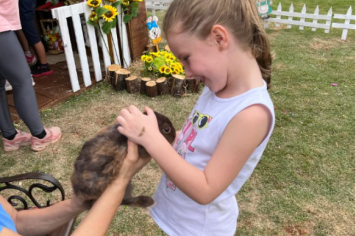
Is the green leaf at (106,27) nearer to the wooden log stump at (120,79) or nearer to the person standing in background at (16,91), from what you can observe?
the wooden log stump at (120,79)

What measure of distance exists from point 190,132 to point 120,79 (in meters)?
3.67

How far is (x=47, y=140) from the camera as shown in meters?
3.78

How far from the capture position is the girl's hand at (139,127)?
1.23 m

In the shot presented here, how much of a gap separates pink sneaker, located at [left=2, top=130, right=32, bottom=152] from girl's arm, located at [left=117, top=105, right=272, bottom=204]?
118 inches

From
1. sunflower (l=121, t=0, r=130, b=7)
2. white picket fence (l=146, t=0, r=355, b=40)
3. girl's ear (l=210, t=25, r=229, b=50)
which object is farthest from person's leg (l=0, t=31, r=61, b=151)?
white picket fence (l=146, t=0, r=355, b=40)

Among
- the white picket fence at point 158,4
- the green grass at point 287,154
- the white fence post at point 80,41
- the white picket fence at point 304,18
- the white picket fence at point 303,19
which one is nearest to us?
the green grass at point 287,154

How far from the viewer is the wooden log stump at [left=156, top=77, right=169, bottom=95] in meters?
4.84

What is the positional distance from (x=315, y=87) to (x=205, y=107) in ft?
13.7

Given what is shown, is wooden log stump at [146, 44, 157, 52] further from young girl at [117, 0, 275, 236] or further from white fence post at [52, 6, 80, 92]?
young girl at [117, 0, 275, 236]

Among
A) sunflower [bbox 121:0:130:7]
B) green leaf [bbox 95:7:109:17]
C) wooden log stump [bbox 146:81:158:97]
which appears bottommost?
wooden log stump [bbox 146:81:158:97]

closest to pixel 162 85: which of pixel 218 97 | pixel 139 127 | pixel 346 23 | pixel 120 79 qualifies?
pixel 120 79

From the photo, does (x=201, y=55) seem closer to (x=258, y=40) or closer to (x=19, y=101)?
(x=258, y=40)

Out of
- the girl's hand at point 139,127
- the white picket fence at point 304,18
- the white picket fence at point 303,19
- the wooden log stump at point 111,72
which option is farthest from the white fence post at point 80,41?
the white picket fence at point 304,18

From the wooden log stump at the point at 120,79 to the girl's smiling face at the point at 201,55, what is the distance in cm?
377
